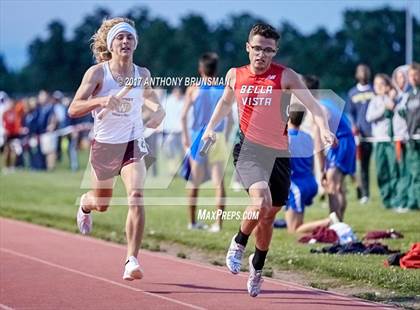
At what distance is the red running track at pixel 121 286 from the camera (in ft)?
28.7

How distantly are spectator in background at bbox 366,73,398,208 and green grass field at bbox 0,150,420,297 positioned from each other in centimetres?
36

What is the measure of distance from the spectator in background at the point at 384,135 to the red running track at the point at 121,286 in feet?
19.6

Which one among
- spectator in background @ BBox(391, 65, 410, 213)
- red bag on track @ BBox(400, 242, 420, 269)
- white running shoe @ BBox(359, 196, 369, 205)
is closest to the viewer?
red bag on track @ BBox(400, 242, 420, 269)

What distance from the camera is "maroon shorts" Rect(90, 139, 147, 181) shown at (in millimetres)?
9430

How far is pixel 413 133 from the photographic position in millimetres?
16422

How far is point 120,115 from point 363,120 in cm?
973

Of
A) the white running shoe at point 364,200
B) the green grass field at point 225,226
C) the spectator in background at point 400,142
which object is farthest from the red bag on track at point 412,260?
the white running shoe at point 364,200

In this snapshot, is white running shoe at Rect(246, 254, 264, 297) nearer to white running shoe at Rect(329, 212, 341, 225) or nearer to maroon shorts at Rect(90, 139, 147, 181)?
maroon shorts at Rect(90, 139, 147, 181)

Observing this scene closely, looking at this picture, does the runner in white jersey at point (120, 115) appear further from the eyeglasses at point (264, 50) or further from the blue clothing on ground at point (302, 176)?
the blue clothing on ground at point (302, 176)

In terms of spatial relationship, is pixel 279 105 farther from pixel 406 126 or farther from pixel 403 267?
pixel 406 126

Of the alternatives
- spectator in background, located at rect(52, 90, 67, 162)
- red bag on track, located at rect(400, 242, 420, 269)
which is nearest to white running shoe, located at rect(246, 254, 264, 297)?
red bag on track, located at rect(400, 242, 420, 269)

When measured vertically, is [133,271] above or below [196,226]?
below

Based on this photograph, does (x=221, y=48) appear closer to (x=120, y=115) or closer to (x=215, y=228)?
(x=215, y=228)

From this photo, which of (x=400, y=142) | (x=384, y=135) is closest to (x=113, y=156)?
(x=400, y=142)
